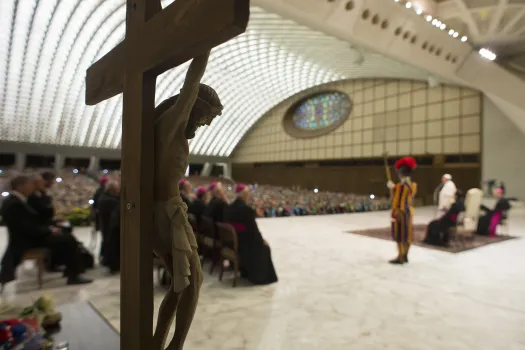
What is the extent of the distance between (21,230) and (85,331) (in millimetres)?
2323

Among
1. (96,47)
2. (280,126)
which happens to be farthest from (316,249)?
(280,126)

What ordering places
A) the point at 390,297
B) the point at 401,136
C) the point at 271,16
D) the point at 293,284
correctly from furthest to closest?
the point at 401,136, the point at 271,16, the point at 293,284, the point at 390,297

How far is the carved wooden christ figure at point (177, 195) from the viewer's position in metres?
1.60

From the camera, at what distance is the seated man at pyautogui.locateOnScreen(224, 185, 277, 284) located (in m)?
4.82

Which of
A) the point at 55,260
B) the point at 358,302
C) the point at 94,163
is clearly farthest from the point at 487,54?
the point at 94,163

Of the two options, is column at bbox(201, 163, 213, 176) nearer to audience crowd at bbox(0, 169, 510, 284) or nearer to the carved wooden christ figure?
audience crowd at bbox(0, 169, 510, 284)

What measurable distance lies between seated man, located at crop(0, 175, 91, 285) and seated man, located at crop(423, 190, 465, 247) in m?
7.02

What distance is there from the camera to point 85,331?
258 centimetres

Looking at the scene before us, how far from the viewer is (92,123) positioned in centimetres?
3095

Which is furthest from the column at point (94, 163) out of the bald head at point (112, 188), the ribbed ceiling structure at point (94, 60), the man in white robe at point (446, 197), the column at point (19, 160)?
the man in white robe at point (446, 197)

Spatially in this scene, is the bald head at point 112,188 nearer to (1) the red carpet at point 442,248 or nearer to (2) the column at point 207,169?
(1) the red carpet at point 442,248

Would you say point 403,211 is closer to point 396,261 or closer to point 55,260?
point 396,261

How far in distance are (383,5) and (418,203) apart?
1185cm

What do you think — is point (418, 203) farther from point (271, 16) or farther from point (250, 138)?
point (250, 138)
